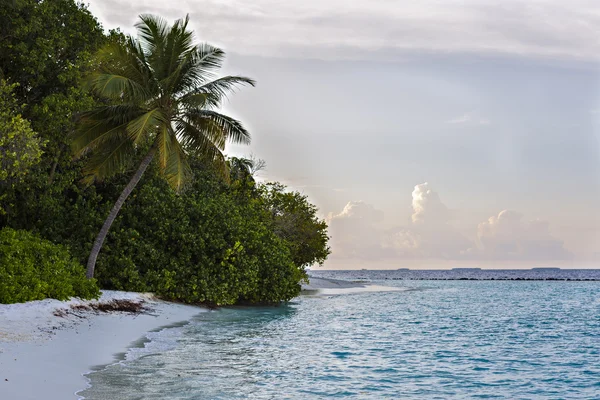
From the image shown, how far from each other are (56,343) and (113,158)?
11.5m

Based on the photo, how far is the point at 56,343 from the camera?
14281 mm

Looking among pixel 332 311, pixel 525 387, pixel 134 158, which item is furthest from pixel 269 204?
pixel 525 387

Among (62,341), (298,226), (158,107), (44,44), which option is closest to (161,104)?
(158,107)

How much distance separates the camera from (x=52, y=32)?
2519 centimetres

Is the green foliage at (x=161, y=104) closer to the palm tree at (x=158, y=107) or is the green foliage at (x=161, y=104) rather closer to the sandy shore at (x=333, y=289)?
the palm tree at (x=158, y=107)

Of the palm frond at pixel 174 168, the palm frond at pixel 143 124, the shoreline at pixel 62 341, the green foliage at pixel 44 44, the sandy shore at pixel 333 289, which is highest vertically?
the green foliage at pixel 44 44

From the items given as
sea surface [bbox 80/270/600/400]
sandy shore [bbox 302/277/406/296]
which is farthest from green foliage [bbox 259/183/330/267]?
sea surface [bbox 80/270/600/400]

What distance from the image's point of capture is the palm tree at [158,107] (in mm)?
23812

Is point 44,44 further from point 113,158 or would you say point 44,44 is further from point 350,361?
point 350,361

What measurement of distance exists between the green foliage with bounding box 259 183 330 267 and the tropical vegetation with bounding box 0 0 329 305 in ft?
49.9

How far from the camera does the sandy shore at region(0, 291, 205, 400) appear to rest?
10.4m

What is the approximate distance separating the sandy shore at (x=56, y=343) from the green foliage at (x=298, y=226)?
2399cm

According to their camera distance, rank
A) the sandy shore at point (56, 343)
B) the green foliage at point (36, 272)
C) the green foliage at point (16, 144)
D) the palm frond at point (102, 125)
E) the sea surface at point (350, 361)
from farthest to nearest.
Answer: the palm frond at point (102, 125) → the green foliage at point (16, 144) → the green foliage at point (36, 272) → the sea surface at point (350, 361) → the sandy shore at point (56, 343)

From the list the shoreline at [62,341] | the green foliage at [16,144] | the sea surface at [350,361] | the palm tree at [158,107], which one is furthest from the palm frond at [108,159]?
the sea surface at [350,361]
